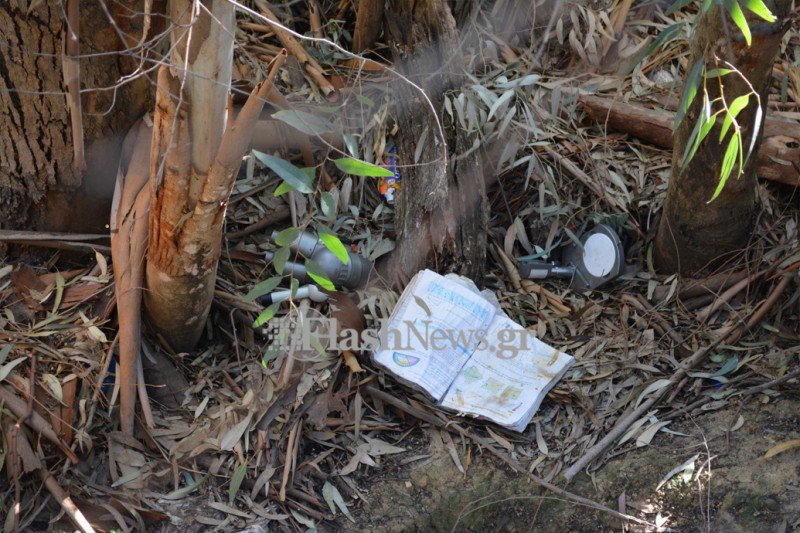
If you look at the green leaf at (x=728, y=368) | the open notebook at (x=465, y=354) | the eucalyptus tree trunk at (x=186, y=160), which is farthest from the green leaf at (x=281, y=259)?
the green leaf at (x=728, y=368)

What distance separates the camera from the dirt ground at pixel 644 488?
7.13 feet

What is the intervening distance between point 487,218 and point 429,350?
Result: 56 centimetres

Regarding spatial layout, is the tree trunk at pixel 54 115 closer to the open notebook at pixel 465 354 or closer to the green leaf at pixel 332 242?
the green leaf at pixel 332 242

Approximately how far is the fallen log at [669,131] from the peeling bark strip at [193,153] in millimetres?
1620

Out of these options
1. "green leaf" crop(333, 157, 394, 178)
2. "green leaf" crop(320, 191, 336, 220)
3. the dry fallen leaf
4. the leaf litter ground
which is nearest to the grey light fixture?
the leaf litter ground

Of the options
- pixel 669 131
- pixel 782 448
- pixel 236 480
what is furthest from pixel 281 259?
pixel 669 131

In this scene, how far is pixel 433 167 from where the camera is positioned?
105 inches

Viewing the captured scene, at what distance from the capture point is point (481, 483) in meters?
2.31

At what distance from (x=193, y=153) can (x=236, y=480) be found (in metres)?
0.92

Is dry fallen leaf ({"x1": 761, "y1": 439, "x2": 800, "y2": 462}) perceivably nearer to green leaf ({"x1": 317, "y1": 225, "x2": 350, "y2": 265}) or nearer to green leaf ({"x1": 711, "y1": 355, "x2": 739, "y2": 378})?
green leaf ({"x1": 711, "y1": 355, "x2": 739, "y2": 378})

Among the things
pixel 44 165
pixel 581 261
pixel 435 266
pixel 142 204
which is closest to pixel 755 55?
pixel 581 261

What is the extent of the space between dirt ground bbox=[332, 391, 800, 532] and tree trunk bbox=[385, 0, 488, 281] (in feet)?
2.24

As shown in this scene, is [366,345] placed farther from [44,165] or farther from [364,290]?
[44,165]

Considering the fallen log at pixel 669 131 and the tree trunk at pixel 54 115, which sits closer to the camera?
the tree trunk at pixel 54 115
